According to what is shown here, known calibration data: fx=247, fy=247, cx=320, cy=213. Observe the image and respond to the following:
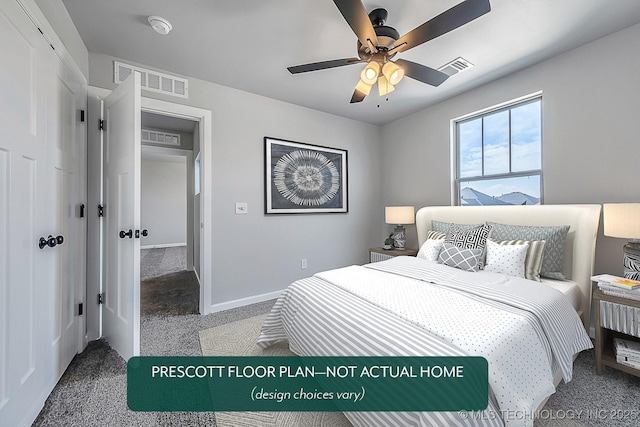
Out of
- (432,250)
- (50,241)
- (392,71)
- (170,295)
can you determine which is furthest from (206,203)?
(432,250)

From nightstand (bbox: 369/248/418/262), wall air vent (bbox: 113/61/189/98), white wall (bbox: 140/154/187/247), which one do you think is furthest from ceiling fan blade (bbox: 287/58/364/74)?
white wall (bbox: 140/154/187/247)

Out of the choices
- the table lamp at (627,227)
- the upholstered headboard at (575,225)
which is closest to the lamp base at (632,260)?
the table lamp at (627,227)

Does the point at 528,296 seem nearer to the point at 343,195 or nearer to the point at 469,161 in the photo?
the point at 469,161

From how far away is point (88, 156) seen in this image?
6.75 feet

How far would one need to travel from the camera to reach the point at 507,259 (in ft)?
6.68

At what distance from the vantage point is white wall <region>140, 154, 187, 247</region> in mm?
7191

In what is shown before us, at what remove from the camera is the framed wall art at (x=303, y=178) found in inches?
124

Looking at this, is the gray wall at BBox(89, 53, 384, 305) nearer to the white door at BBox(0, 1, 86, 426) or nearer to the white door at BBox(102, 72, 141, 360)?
the white door at BBox(102, 72, 141, 360)

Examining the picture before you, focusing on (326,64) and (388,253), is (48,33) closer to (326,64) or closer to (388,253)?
(326,64)

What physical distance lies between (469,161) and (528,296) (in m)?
2.08

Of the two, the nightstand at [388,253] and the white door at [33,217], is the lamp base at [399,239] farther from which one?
the white door at [33,217]

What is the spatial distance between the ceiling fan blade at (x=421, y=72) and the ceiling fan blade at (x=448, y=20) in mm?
132

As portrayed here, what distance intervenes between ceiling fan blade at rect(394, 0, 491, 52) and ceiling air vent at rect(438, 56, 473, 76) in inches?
42.6

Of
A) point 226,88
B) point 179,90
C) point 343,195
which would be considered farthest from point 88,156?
point 343,195
